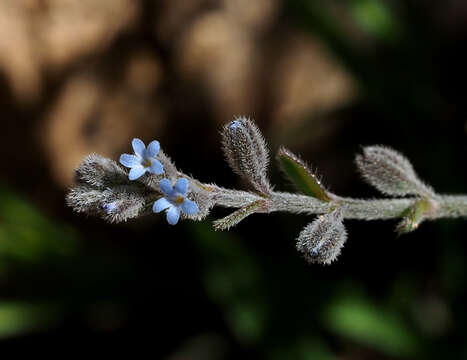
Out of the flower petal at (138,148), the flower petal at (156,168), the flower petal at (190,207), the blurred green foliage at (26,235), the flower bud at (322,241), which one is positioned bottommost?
the blurred green foliage at (26,235)

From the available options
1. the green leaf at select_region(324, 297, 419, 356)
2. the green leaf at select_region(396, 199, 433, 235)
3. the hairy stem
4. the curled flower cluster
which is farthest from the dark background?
the curled flower cluster

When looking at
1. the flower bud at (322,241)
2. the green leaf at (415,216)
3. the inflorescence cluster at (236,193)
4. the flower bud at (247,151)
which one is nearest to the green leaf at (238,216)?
the inflorescence cluster at (236,193)

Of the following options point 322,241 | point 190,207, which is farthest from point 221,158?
point 190,207

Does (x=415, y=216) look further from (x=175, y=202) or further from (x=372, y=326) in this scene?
(x=372, y=326)

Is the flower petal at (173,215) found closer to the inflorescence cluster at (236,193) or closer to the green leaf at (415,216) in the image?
the inflorescence cluster at (236,193)

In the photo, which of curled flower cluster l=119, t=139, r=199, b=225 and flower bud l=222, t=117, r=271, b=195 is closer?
curled flower cluster l=119, t=139, r=199, b=225

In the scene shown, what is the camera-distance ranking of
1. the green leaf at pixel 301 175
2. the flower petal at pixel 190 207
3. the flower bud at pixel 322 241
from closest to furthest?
the flower petal at pixel 190 207 → the flower bud at pixel 322 241 → the green leaf at pixel 301 175

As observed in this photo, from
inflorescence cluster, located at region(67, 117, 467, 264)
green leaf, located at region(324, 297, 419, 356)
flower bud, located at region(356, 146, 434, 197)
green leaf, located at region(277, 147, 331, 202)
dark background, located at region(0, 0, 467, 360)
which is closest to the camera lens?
inflorescence cluster, located at region(67, 117, 467, 264)

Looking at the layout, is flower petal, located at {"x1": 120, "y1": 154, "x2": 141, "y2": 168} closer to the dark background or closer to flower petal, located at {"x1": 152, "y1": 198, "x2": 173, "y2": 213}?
flower petal, located at {"x1": 152, "y1": 198, "x2": 173, "y2": 213}
